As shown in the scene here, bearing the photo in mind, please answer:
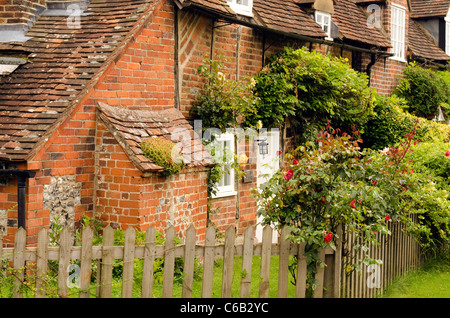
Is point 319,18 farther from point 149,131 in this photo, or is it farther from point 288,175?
point 288,175

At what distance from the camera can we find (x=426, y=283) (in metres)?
8.65

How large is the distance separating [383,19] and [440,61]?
4534mm

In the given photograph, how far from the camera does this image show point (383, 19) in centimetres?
1808

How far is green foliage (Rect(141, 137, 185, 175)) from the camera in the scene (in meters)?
8.27

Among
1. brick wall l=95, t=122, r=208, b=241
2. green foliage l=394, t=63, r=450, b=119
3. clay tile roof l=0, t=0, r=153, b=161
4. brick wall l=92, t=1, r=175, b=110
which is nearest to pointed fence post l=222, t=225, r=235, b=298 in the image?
brick wall l=95, t=122, r=208, b=241

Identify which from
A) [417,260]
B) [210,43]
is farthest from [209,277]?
[210,43]

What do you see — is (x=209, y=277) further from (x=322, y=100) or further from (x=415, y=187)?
(x=322, y=100)

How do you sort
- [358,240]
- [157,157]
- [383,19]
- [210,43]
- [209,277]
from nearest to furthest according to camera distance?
1. [209,277]
2. [358,240]
3. [157,157]
4. [210,43]
5. [383,19]

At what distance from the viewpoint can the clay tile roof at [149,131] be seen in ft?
27.0

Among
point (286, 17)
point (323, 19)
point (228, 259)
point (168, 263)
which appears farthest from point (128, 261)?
point (323, 19)

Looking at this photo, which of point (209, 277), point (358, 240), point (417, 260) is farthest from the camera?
point (417, 260)

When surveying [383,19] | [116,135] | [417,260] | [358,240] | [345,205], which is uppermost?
[383,19]

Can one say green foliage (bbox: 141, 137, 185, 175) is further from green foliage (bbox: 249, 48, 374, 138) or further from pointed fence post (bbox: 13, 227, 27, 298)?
green foliage (bbox: 249, 48, 374, 138)

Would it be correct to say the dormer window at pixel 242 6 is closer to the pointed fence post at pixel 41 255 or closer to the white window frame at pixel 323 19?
the white window frame at pixel 323 19
